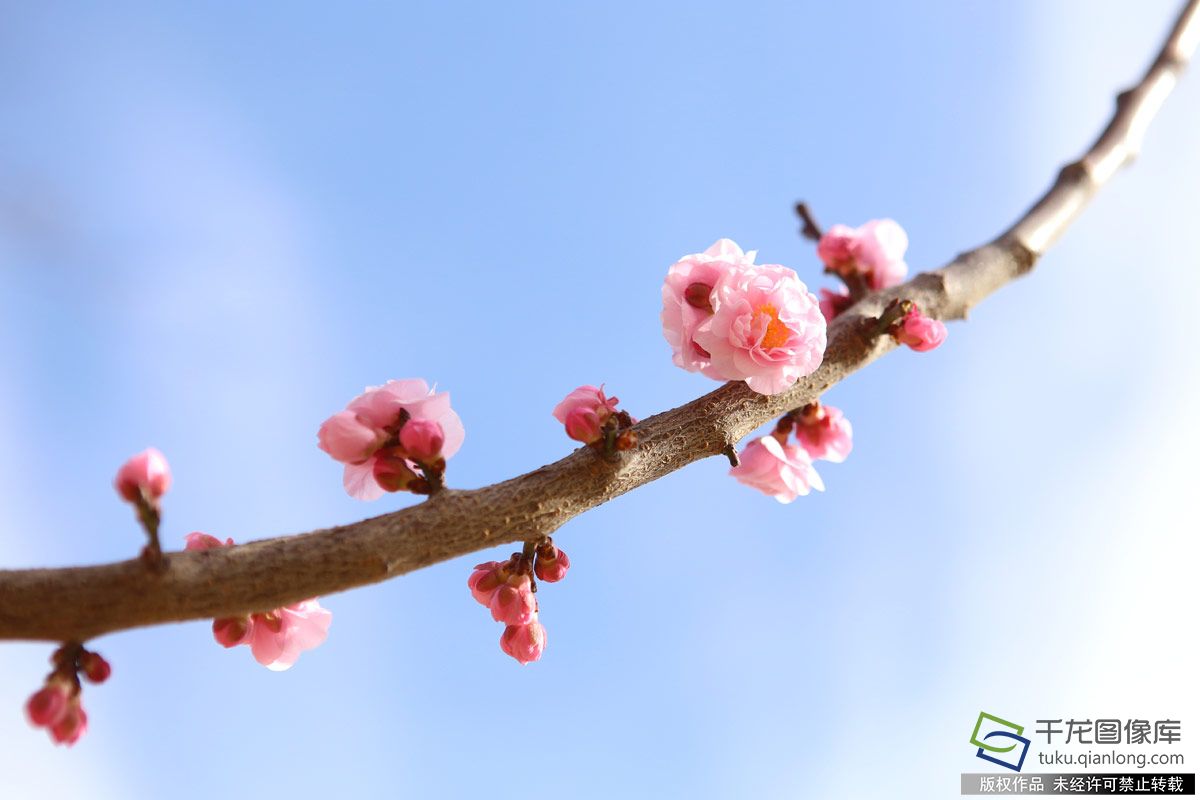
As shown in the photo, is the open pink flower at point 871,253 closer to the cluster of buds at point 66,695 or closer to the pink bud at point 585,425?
the pink bud at point 585,425

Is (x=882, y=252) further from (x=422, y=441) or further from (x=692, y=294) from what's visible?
(x=422, y=441)

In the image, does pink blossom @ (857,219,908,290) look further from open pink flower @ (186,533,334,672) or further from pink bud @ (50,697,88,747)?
pink bud @ (50,697,88,747)

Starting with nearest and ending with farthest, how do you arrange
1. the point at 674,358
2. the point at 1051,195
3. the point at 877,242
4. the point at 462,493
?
the point at 462,493, the point at 674,358, the point at 1051,195, the point at 877,242

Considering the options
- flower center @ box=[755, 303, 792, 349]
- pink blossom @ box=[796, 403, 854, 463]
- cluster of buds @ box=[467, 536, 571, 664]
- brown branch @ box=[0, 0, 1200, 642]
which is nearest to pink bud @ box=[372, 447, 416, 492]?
brown branch @ box=[0, 0, 1200, 642]

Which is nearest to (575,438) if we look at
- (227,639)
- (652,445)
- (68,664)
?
(652,445)

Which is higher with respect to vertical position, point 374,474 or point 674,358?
point 674,358

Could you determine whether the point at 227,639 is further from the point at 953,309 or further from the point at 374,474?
the point at 953,309

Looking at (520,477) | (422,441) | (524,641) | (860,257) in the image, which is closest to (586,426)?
(520,477)
